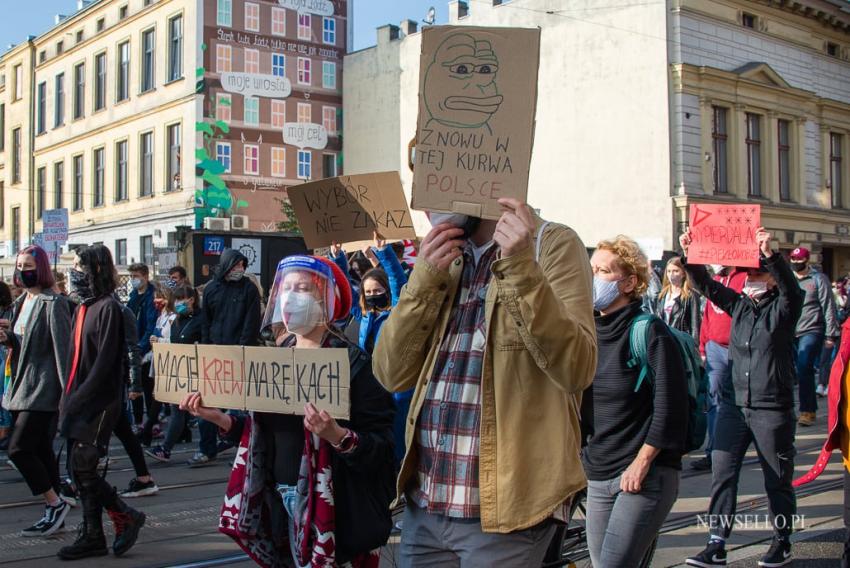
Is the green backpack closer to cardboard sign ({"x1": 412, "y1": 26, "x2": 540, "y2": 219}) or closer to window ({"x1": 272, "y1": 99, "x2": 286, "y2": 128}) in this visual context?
cardboard sign ({"x1": 412, "y1": 26, "x2": 540, "y2": 219})

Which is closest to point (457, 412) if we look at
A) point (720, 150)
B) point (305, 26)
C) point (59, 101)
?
point (720, 150)

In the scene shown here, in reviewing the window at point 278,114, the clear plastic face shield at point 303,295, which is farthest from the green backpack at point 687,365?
the window at point 278,114

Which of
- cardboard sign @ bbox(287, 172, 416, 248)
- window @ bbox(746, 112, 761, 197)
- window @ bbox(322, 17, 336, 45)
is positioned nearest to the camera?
cardboard sign @ bbox(287, 172, 416, 248)

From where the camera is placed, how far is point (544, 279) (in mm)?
2547

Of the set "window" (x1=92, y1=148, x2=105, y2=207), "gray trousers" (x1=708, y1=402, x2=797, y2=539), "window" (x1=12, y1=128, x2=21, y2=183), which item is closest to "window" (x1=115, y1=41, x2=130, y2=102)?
"window" (x1=92, y1=148, x2=105, y2=207)

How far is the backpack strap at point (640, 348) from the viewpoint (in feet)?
13.7

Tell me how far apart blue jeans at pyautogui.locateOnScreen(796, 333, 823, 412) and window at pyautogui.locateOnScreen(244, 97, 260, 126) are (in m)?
26.0

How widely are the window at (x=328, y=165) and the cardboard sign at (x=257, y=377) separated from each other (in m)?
34.2

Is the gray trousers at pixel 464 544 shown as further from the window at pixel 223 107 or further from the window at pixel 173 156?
the window at pixel 173 156

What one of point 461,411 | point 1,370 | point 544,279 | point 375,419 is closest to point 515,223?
point 544,279

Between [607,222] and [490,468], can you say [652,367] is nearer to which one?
[490,468]

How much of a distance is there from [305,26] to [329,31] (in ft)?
3.94

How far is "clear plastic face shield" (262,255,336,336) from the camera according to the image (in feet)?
11.7

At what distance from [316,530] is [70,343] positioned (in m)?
4.12
